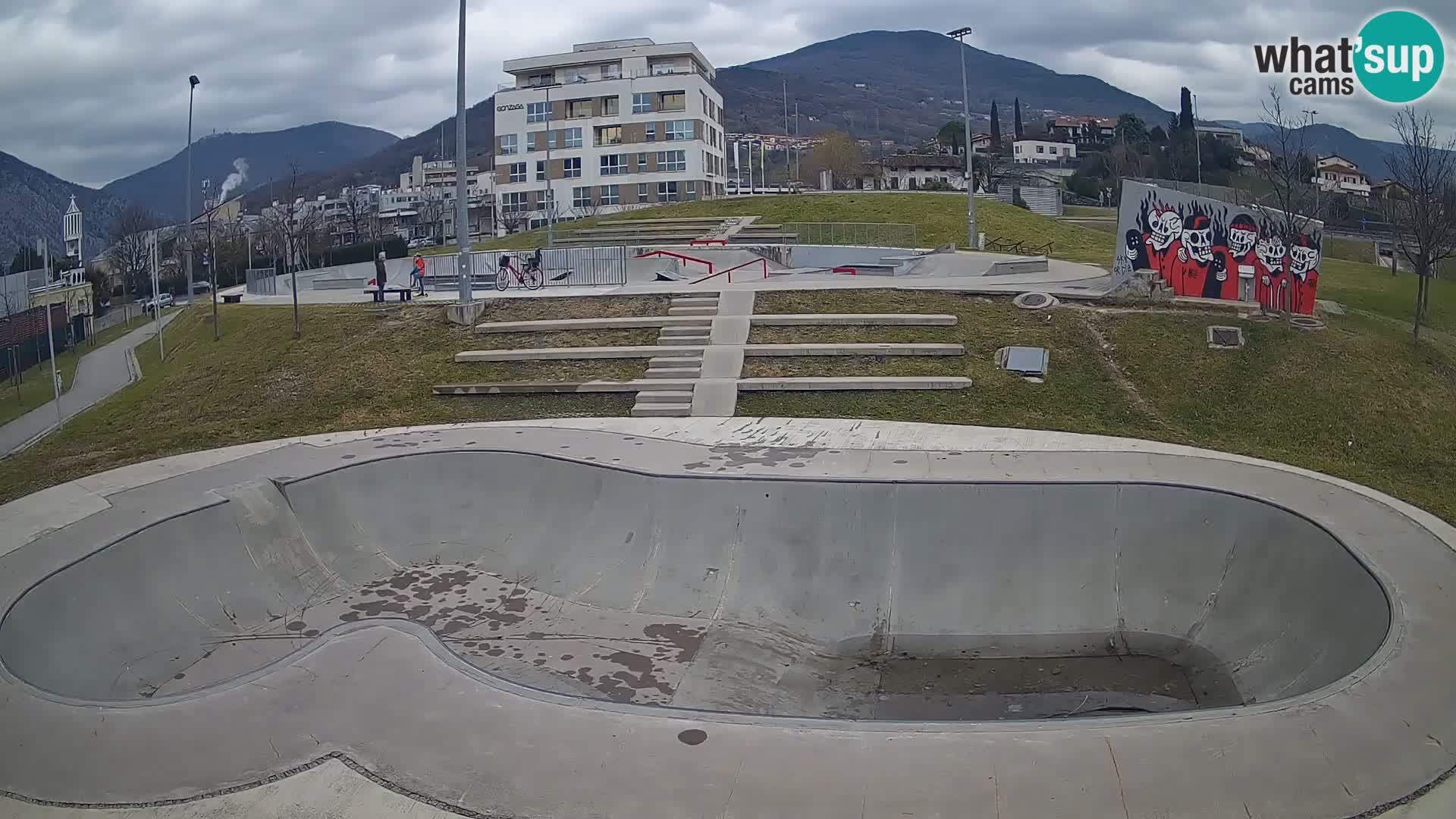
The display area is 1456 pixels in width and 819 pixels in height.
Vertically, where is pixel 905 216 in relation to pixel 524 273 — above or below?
above

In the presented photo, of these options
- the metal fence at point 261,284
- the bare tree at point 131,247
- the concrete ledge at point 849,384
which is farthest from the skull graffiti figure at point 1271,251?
the bare tree at point 131,247

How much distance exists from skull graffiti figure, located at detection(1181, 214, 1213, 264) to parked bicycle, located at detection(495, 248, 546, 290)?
63.7ft

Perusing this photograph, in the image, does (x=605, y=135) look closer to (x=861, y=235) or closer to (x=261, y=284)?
(x=861, y=235)

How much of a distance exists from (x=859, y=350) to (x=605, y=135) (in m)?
48.8

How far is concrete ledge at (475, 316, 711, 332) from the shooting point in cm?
2414

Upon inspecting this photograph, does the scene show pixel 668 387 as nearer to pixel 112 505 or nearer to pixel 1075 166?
pixel 112 505

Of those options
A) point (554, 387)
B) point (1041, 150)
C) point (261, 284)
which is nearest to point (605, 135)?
point (261, 284)

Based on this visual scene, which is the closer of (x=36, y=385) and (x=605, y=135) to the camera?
(x=36, y=385)

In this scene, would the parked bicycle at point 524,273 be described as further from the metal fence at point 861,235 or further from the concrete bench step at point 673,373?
the metal fence at point 861,235

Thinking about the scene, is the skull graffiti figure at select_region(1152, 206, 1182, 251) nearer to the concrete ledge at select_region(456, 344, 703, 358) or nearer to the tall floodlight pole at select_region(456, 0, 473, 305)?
the concrete ledge at select_region(456, 344, 703, 358)

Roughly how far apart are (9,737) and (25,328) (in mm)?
19287

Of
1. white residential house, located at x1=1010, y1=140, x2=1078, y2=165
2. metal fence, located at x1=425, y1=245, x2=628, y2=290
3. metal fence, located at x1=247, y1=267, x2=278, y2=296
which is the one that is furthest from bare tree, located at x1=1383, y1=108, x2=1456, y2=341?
white residential house, located at x1=1010, y1=140, x2=1078, y2=165

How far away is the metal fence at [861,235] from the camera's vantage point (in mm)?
43344

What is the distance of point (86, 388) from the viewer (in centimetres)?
2339
